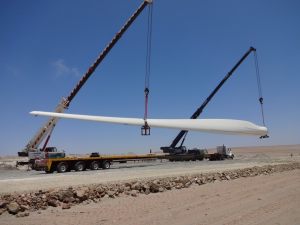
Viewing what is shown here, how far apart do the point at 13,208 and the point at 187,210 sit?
5056 millimetres

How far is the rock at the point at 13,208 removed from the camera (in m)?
10.9

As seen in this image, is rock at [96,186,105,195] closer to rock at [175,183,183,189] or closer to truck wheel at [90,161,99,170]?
rock at [175,183,183,189]

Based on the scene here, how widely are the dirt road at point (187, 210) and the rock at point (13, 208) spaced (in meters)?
0.20

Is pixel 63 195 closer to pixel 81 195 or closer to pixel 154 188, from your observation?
pixel 81 195

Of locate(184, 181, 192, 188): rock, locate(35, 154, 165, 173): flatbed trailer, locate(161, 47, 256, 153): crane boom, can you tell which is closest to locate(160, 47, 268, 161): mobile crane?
locate(161, 47, 256, 153): crane boom

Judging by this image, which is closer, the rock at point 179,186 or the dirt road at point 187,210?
the dirt road at point 187,210

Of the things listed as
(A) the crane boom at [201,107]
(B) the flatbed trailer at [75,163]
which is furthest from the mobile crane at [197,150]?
(B) the flatbed trailer at [75,163]

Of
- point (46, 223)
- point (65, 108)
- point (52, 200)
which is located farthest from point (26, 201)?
point (65, 108)

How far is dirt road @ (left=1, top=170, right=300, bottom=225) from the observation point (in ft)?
32.9

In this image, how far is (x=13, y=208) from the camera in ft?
36.1

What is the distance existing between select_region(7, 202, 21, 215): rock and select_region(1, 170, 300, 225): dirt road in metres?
0.20

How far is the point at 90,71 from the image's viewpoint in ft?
132

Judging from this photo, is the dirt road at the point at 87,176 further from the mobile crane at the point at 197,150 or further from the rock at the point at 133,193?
the mobile crane at the point at 197,150

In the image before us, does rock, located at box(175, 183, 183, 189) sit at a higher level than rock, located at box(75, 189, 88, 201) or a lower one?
higher
